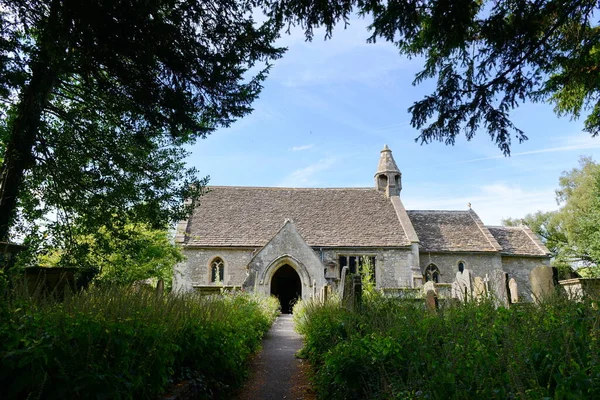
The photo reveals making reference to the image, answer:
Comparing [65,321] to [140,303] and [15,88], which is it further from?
[15,88]

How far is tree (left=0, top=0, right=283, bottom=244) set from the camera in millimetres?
5840

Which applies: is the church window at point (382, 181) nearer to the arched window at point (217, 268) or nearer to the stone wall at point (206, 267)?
the stone wall at point (206, 267)

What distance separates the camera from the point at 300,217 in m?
25.5

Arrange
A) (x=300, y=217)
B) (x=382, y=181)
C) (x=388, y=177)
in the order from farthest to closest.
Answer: (x=382, y=181) → (x=388, y=177) → (x=300, y=217)

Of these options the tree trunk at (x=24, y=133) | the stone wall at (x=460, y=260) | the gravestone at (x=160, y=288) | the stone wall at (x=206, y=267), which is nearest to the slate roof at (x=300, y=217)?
the stone wall at (x=206, y=267)

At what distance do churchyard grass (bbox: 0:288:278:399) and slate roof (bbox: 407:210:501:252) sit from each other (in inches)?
817

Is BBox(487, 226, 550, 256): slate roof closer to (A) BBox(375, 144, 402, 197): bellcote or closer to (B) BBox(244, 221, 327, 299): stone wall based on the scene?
(A) BBox(375, 144, 402, 197): bellcote

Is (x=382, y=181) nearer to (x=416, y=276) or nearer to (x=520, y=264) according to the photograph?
(x=416, y=276)

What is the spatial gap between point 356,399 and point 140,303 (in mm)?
2865

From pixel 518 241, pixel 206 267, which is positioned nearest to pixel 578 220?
pixel 518 241

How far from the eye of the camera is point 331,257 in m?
23.1

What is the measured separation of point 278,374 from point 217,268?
52.0ft

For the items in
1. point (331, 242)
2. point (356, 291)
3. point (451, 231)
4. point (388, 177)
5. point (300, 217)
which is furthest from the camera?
point (388, 177)

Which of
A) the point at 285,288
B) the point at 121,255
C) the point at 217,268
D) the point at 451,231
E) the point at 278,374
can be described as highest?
the point at 451,231
